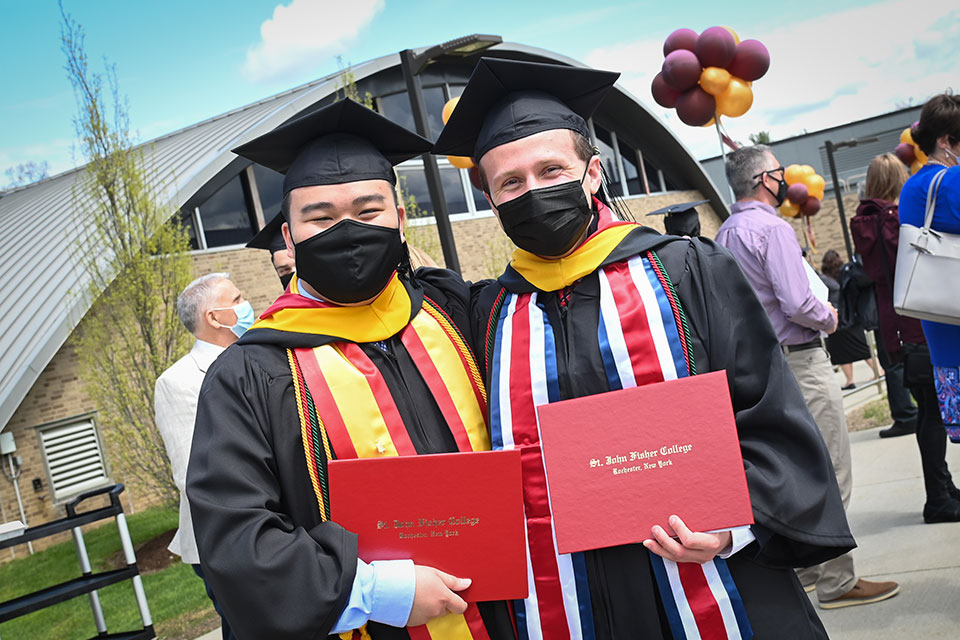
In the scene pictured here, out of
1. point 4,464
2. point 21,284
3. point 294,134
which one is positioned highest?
point 21,284

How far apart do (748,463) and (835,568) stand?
2.58 meters

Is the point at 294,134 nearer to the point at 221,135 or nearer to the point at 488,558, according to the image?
the point at 488,558

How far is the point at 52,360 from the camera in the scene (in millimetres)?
11680

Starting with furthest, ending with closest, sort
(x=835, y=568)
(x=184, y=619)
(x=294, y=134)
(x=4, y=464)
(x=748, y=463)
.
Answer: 1. (x=4, y=464)
2. (x=184, y=619)
3. (x=835, y=568)
4. (x=294, y=134)
5. (x=748, y=463)

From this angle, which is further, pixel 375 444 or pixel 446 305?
pixel 446 305

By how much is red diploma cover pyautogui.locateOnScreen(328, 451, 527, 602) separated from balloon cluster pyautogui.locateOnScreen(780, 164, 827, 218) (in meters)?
12.5

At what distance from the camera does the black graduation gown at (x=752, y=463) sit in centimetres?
196

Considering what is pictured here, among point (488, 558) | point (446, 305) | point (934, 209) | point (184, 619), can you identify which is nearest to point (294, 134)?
point (446, 305)

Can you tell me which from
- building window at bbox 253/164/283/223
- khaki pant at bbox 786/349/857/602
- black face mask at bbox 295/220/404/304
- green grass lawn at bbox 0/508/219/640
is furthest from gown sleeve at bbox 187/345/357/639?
building window at bbox 253/164/283/223

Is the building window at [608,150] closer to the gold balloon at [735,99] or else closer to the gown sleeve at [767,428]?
the gold balloon at [735,99]

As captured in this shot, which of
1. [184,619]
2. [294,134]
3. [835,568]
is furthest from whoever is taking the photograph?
[184,619]

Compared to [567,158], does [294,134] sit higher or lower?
higher

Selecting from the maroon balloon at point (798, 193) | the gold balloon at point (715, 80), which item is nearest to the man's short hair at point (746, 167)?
the gold balloon at point (715, 80)

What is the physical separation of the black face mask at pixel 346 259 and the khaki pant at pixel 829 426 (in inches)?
105
